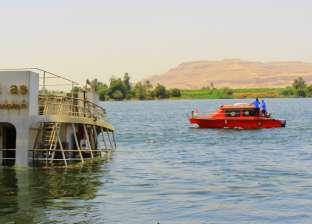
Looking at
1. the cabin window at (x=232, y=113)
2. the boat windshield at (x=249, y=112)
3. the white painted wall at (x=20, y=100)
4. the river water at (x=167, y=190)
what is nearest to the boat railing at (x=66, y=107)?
the white painted wall at (x=20, y=100)

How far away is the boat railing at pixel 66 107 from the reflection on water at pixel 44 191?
9.67ft

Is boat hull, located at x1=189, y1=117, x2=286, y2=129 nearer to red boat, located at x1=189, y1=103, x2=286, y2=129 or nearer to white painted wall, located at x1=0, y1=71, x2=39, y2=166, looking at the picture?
red boat, located at x1=189, y1=103, x2=286, y2=129

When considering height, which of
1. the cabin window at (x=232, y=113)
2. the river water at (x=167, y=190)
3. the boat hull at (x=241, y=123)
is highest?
the cabin window at (x=232, y=113)

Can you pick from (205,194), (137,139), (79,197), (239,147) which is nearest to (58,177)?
(79,197)

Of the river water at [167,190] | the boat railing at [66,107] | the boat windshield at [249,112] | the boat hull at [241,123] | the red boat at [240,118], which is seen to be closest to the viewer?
the river water at [167,190]

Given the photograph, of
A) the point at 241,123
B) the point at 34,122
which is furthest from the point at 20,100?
the point at 241,123

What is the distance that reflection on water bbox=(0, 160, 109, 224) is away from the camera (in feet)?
67.7

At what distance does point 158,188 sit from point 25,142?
6.75 m

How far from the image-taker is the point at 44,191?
2522 cm

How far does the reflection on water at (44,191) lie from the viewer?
67.7ft

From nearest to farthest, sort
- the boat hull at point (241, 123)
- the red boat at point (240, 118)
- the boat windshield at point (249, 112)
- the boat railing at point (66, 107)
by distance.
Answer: the boat railing at point (66, 107)
the red boat at point (240, 118)
the boat hull at point (241, 123)
the boat windshield at point (249, 112)

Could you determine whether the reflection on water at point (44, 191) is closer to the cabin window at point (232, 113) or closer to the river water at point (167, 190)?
the river water at point (167, 190)

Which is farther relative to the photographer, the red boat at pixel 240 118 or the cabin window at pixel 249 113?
the cabin window at pixel 249 113

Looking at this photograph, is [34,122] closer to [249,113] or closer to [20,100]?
[20,100]
